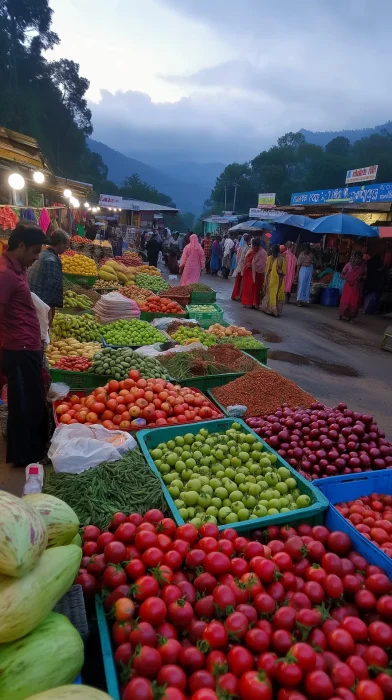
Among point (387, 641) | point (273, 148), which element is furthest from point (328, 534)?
point (273, 148)

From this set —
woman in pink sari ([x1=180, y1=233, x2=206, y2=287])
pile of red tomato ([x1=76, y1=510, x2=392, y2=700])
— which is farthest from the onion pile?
woman in pink sari ([x1=180, y1=233, x2=206, y2=287])

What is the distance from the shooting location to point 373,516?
272cm

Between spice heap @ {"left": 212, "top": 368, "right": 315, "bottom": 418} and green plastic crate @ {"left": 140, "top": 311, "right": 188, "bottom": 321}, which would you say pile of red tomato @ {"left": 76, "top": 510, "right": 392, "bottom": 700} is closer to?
spice heap @ {"left": 212, "top": 368, "right": 315, "bottom": 418}

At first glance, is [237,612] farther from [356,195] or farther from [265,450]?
[356,195]

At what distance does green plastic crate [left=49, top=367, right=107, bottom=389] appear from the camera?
4809 mm

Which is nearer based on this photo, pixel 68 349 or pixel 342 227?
pixel 68 349

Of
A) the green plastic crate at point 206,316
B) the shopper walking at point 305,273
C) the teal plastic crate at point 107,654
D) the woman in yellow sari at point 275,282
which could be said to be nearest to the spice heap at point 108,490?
the teal plastic crate at point 107,654

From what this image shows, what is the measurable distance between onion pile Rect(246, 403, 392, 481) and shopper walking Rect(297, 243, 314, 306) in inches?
430

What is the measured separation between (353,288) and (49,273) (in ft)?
30.5

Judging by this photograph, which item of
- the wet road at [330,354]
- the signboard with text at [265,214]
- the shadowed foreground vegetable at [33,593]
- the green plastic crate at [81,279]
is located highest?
the signboard with text at [265,214]

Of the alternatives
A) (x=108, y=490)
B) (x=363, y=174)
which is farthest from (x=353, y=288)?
(x=363, y=174)

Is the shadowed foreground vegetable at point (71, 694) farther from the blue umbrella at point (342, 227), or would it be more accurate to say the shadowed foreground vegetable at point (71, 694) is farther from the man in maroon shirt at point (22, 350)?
the blue umbrella at point (342, 227)

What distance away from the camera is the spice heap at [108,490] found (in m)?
2.56

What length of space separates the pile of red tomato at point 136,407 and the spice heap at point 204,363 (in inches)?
28.1
